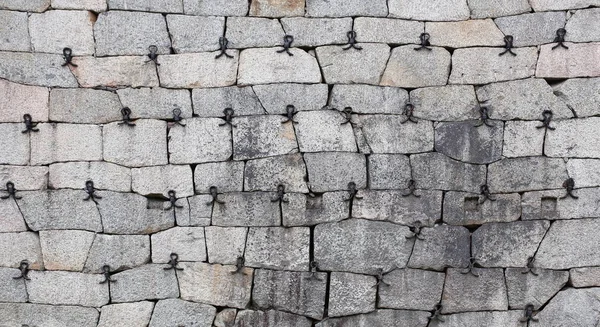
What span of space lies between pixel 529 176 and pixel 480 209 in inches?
18.2

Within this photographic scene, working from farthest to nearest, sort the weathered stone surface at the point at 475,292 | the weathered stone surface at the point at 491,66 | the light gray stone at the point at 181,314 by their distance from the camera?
the weathered stone surface at the point at 491,66
the weathered stone surface at the point at 475,292
the light gray stone at the point at 181,314

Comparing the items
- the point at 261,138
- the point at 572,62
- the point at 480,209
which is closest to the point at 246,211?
the point at 261,138

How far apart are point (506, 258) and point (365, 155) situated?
53.0 inches

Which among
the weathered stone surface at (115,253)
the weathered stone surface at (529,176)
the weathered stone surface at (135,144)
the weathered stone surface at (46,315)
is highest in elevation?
the weathered stone surface at (135,144)

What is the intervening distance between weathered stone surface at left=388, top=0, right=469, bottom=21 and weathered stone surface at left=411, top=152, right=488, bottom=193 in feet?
3.85

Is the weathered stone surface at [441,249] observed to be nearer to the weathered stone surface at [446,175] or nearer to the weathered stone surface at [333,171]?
the weathered stone surface at [446,175]

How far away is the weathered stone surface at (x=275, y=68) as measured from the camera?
735 cm

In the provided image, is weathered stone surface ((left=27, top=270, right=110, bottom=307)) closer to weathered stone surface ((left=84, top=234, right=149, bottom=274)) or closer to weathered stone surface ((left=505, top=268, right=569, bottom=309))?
weathered stone surface ((left=84, top=234, right=149, bottom=274))

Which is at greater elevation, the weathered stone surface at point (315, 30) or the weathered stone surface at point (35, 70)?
the weathered stone surface at point (315, 30)

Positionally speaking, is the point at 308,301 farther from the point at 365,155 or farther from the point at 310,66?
the point at 310,66

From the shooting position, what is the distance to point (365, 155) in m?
7.28

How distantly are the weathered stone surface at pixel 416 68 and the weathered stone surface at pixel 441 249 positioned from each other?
118cm

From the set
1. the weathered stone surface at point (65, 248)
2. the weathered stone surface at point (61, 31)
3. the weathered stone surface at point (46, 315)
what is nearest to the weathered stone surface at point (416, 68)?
the weathered stone surface at point (61, 31)

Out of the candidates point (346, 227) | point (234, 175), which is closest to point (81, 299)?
point (234, 175)
